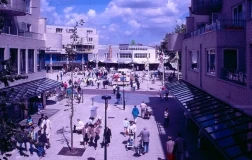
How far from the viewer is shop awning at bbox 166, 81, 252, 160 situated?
1049cm

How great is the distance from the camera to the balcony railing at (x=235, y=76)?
44.7 ft

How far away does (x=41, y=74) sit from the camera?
104 ft

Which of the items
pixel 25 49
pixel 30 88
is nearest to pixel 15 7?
pixel 25 49

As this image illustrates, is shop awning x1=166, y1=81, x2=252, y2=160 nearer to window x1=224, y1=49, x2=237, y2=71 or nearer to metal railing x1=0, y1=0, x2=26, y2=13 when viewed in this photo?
window x1=224, y1=49, x2=237, y2=71

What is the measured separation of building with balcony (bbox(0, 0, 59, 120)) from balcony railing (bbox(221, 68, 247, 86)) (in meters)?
13.3

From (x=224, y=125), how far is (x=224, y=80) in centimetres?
339

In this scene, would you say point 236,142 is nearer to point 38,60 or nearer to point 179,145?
point 179,145

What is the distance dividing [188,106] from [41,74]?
18.3 meters

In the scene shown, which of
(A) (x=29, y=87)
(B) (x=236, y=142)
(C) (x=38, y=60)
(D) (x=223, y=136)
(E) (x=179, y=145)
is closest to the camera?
(B) (x=236, y=142)

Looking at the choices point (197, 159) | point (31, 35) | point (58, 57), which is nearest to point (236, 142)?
point (197, 159)

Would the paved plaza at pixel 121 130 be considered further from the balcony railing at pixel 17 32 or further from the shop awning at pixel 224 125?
the balcony railing at pixel 17 32

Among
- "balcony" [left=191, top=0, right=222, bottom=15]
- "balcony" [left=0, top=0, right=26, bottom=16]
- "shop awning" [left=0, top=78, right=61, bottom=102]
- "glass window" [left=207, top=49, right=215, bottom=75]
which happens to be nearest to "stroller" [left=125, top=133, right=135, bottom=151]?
"glass window" [left=207, top=49, right=215, bottom=75]

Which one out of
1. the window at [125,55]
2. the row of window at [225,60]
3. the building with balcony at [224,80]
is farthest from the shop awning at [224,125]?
the window at [125,55]

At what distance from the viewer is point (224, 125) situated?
42.6 feet
